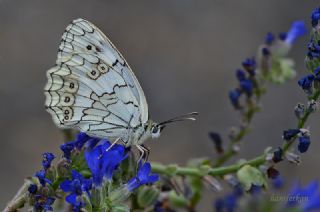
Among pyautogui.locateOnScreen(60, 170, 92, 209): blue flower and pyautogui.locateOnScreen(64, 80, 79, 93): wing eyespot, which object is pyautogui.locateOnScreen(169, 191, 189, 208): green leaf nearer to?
pyautogui.locateOnScreen(64, 80, 79, 93): wing eyespot

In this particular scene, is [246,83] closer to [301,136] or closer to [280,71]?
[280,71]

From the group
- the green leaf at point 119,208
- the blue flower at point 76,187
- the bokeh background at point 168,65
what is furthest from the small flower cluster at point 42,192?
the bokeh background at point 168,65

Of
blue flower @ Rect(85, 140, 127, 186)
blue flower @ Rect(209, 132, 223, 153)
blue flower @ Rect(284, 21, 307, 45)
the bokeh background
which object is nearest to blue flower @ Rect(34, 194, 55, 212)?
blue flower @ Rect(85, 140, 127, 186)

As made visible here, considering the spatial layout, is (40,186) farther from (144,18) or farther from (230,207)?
(144,18)

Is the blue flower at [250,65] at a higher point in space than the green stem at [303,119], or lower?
higher

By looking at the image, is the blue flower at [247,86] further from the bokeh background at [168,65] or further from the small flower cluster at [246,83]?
the bokeh background at [168,65]

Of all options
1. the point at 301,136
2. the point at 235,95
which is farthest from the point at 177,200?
the point at 301,136
